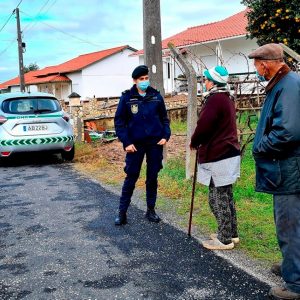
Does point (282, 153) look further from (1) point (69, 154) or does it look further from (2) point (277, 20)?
(2) point (277, 20)

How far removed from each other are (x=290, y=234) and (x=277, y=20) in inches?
440

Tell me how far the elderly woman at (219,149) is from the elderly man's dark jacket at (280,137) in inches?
34.0

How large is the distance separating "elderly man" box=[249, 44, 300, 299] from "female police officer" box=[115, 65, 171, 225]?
191 centimetres

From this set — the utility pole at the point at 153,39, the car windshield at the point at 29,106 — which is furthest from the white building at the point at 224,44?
the utility pole at the point at 153,39

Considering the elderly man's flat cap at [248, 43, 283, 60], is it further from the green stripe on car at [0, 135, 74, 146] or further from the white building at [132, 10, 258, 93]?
the white building at [132, 10, 258, 93]

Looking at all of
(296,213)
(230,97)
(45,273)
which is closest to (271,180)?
(296,213)

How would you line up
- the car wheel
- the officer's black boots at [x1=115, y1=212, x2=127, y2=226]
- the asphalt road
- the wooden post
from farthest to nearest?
1. the car wheel
2. the wooden post
3. the officer's black boots at [x1=115, y1=212, x2=127, y2=226]
4. the asphalt road

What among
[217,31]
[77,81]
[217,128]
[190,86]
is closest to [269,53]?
[217,128]

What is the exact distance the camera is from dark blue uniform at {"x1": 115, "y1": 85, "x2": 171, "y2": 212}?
4879 mm

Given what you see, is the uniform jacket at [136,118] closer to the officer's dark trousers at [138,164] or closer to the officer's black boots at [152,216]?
the officer's dark trousers at [138,164]

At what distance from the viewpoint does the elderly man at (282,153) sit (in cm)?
289

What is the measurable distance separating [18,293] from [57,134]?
20.6 feet

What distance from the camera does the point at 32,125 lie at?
917 centimetres

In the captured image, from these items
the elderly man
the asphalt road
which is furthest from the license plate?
the elderly man
